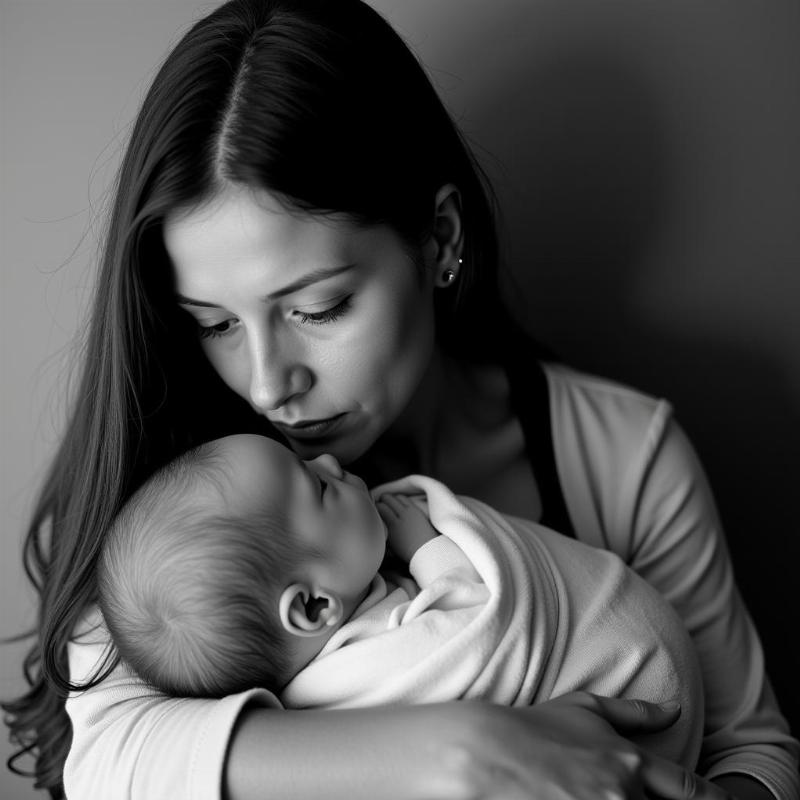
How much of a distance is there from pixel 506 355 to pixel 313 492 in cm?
59

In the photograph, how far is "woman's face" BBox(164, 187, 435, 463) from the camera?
3.48ft

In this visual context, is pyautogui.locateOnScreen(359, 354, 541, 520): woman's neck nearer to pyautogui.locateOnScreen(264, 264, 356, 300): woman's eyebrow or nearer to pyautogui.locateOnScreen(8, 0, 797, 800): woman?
pyautogui.locateOnScreen(8, 0, 797, 800): woman

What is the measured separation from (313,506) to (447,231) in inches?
19.8

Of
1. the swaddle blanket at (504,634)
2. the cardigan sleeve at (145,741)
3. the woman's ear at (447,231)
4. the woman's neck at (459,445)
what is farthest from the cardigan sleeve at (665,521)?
the cardigan sleeve at (145,741)

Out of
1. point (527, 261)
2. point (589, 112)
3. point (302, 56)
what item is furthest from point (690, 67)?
point (302, 56)

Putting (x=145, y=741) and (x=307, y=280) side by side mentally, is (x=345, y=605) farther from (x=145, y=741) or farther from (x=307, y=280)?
(x=307, y=280)

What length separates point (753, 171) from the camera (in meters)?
1.60

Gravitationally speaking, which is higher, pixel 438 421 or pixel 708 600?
pixel 438 421

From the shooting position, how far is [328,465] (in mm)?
1200

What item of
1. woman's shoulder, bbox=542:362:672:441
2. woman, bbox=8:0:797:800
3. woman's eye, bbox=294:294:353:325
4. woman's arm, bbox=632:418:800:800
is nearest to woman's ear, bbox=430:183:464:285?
woman, bbox=8:0:797:800

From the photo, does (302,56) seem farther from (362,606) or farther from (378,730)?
(378,730)

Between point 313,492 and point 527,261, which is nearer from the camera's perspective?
point 313,492

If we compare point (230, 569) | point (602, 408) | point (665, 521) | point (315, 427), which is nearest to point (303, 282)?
point (315, 427)

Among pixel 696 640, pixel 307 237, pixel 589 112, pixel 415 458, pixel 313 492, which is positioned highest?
pixel 589 112
